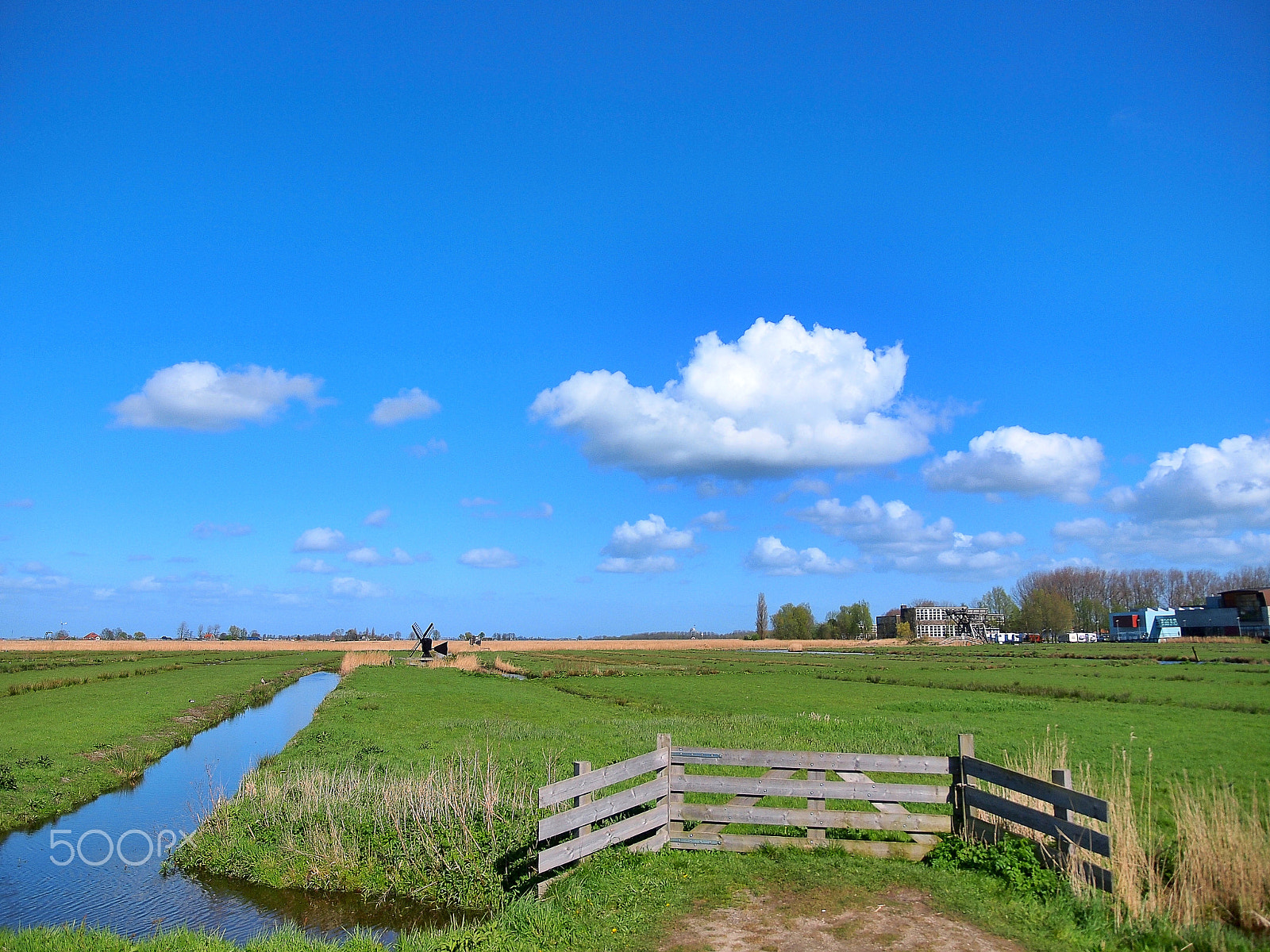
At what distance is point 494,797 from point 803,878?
5.71 m

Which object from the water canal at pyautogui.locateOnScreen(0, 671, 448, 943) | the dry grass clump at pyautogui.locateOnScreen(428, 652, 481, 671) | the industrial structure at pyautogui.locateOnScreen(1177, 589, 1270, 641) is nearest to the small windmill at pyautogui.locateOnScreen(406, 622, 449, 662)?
the dry grass clump at pyautogui.locateOnScreen(428, 652, 481, 671)

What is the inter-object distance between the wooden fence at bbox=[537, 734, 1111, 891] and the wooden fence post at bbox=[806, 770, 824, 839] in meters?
0.02

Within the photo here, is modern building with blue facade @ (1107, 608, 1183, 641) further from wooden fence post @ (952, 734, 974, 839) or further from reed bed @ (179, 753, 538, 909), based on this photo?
reed bed @ (179, 753, 538, 909)

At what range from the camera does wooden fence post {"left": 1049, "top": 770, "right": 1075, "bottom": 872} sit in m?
9.71

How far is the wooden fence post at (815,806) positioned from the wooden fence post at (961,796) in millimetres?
1967

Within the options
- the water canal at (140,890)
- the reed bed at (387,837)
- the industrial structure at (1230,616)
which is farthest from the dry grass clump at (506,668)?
the industrial structure at (1230,616)

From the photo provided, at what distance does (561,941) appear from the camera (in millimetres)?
9031

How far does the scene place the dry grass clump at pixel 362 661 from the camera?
77000 millimetres

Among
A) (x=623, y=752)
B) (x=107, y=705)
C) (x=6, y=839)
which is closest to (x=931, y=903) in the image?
(x=623, y=752)

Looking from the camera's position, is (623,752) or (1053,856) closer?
(1053,856)

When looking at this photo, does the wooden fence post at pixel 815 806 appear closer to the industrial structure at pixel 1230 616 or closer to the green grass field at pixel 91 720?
the green grass field at pixel 91 720

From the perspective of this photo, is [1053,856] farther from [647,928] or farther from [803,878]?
[647,928]

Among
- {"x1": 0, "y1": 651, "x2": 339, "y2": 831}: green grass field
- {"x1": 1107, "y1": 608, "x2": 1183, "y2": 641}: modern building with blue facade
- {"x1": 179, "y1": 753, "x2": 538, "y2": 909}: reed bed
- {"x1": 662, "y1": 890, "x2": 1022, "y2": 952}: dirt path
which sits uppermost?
{"x1": 662, "y1": 890, "x2": 1022, "y2": 952}: dirt path

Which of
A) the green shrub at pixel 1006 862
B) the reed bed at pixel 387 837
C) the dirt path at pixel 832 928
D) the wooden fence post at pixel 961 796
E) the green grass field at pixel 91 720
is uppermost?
the wooden fence post at pixel 961 796
